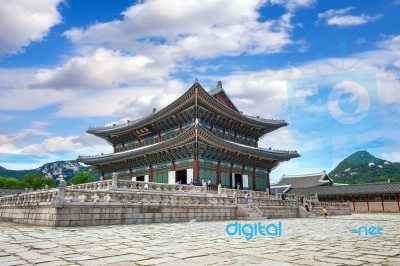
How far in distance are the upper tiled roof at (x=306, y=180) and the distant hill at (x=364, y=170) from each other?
55.4 metres

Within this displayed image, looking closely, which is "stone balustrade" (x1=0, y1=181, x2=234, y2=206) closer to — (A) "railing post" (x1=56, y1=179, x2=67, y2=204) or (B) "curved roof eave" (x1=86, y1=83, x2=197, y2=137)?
(A) "railing post" (x1=56, y1=179, x2=67, y2=204)


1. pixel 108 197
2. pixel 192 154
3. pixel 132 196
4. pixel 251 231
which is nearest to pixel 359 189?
pixel 192 154

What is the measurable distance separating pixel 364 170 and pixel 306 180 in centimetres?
7659

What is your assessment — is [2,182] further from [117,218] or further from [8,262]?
[8,262]

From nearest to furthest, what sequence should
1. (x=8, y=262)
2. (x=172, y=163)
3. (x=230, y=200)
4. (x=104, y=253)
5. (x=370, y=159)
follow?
(x=8, y=262) → (x=104, y=253) → (x=230, y=200) → (x=172, y=163) → (x=370, y=159)

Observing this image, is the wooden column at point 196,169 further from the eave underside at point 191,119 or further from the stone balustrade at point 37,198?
the stone balustrade at point 37,198

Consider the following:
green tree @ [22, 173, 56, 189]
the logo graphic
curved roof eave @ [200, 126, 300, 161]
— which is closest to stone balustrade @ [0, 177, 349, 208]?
the logo graphic

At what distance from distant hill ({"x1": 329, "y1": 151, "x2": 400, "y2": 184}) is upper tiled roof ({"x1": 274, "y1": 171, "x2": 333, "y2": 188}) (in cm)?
5540

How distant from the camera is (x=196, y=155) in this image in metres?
29.0

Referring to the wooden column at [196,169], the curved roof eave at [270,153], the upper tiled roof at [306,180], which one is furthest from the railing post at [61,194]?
the upper tiled roof at [306,180]

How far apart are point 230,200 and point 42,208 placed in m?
11.0

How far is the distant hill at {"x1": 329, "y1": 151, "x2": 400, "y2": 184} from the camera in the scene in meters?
104

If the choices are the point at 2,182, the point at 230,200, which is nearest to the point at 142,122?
the point at 230,200

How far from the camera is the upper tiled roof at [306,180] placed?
4853cm
